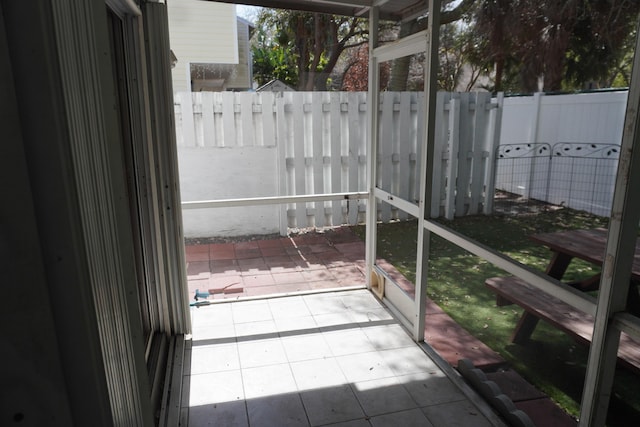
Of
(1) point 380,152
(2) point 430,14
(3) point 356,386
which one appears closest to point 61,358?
(3) point 356,386

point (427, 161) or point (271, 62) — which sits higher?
point (271, 62)

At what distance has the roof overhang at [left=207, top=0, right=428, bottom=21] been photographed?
2.87m

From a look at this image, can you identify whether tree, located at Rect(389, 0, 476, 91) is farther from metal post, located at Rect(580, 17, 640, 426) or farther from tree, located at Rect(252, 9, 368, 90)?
tree, located at Rect(252, 9, 368, 90)

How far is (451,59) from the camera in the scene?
3.21 metres

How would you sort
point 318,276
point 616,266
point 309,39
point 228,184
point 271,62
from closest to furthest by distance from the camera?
1. point 616,266
2. point 318,276
3. point 228,184
4. point 309,39
5. point 271,62

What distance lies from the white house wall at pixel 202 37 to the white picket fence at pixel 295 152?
2.69 m

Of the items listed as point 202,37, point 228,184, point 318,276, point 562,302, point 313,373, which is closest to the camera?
point 562,302

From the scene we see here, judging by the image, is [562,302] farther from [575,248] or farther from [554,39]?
[554,39]

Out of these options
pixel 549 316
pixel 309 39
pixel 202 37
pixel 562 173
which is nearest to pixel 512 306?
pixel 549 316

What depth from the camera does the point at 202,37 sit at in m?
7.51

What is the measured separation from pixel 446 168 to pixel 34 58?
4939mm

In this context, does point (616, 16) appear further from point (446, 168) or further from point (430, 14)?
point (446, 168)

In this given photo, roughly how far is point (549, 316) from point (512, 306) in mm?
1042

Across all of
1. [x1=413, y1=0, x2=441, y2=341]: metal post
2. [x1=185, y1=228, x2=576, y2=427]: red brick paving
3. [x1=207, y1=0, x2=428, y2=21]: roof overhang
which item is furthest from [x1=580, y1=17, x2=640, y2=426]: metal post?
[x1=207, y1=0, x2=428, y2=21]: roof overhang
